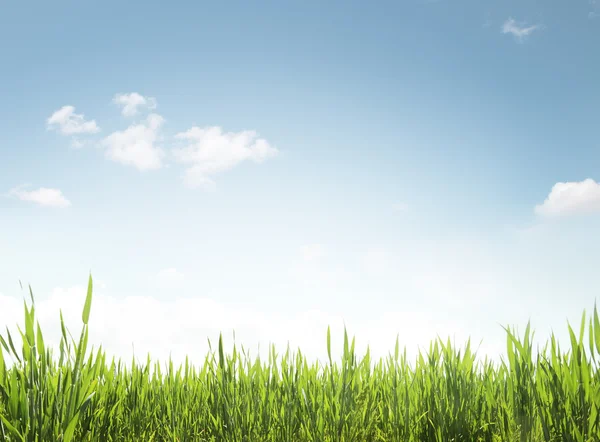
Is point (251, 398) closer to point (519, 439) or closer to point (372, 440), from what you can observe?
point (372, 440)

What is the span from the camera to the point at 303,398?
11.6ft

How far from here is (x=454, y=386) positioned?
3254mm

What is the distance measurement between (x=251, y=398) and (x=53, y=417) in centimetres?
144

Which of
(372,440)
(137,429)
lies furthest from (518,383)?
(137,429)

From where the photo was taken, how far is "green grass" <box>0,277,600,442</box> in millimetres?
2449

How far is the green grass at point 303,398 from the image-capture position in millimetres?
2449

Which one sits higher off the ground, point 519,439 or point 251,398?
point 251,398

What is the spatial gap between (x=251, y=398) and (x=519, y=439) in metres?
1.69

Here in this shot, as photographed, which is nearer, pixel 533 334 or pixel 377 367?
pixel 533 334

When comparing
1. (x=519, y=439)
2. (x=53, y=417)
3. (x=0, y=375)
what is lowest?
(x=519, y=439)

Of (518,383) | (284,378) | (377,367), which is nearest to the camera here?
(518,383)

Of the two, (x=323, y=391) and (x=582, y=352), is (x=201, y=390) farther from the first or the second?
(x=582, y=352)

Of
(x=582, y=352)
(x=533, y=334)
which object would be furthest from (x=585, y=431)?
(x=533, y=334)

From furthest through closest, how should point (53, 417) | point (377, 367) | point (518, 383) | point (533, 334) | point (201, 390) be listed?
point (377, 367)
point (201, 390)
point (533, 334)
point (518, 383)
point (53, 417)
